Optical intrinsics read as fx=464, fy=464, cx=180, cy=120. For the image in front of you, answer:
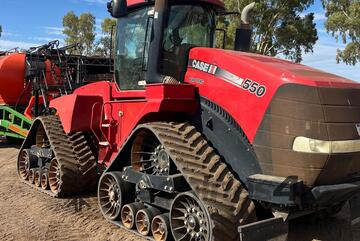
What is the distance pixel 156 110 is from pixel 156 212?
1.16 metres

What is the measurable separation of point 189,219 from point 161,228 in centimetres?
52

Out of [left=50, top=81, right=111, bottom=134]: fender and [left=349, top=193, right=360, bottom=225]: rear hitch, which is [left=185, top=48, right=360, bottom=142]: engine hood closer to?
[left=349, top=193, right=360, bottom=225]: rear hitch

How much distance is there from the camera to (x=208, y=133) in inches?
199

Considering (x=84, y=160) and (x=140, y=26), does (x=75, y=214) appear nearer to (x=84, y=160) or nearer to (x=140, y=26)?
(x=84, y=160)

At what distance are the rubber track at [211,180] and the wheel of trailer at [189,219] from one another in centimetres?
12

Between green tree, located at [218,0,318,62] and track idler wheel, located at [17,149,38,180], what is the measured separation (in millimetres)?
23095

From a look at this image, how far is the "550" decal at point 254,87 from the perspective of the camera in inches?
173

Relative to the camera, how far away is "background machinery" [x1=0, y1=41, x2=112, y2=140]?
10.4 meters

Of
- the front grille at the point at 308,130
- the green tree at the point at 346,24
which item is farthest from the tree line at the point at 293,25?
the front grille at the point at 308,130

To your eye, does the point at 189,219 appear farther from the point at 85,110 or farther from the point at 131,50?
the point at 85,110

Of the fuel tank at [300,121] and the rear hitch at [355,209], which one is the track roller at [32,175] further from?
the rear hitch at [355,209]

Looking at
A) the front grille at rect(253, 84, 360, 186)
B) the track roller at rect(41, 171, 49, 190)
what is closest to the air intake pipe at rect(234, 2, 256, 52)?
the front grille at rect(253, 84, 360, 186)

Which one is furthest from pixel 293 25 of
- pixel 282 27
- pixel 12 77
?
pixel 12 77

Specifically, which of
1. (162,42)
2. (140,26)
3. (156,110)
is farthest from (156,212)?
(140,26)
